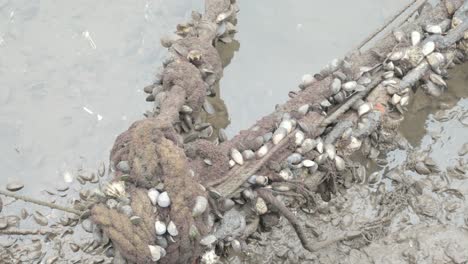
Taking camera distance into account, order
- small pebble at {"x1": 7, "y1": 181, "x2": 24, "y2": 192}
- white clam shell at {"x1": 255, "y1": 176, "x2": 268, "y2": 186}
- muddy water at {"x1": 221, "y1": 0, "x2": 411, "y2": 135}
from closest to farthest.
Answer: white clam shell at {"x1": 255, "y1": 176, "x2": 268, "y2": 186} → small pebble at {"x1": 7, "y1": 181, "x2": 24, "y2": 192} → muddy water at {"x1": 221, "y1": 0, "x2": 411, "y2": 135}

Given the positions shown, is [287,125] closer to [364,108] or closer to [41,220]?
[364,108]

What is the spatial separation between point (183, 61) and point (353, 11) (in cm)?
156

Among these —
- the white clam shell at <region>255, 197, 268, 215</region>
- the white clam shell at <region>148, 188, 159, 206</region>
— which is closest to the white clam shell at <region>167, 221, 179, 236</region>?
the white clam shell at <region>148, 188, 159, 206</region>

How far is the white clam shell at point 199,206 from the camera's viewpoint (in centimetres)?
265

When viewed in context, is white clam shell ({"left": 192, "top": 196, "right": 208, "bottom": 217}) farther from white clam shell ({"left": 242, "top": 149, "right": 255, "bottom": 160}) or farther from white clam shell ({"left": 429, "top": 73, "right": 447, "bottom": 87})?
white clam shell ({"left": 429, "top": 73, "right": 447, "bottom": 87})

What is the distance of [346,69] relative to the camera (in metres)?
3.30

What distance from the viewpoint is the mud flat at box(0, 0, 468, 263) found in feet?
8.80

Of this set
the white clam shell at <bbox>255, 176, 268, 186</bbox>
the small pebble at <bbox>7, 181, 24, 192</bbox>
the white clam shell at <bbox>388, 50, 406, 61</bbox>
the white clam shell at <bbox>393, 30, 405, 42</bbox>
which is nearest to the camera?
the white clam shell at <bbox>255, 176, 268, 186</bbox>

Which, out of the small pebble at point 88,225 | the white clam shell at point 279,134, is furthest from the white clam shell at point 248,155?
the small pebble at point 88,225

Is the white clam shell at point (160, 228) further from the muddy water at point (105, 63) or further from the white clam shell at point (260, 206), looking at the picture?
the muddy water at point (105, 63)

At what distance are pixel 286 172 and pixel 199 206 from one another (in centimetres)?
55

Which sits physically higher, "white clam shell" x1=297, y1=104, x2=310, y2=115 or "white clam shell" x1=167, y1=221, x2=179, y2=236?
"white clam shell" x1=297, y1=104, x2=310, y2=115

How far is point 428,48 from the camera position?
342cm

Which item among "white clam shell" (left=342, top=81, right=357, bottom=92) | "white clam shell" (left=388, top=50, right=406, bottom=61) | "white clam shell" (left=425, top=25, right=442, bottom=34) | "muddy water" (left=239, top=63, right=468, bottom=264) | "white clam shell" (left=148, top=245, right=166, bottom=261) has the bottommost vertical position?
"muddy water" (left=239, top=63, right=468, bottom=264)
